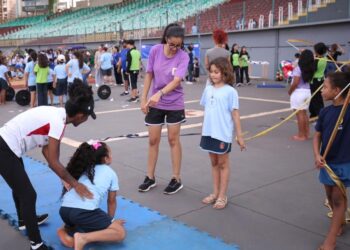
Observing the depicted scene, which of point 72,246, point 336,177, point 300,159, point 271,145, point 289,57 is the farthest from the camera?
point 289,57

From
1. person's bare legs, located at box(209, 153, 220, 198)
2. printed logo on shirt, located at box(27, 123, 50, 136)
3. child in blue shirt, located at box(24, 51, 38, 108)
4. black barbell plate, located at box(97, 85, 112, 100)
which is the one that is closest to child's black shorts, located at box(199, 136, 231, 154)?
person's bare legs, located at box(209, 153, 220, 198)

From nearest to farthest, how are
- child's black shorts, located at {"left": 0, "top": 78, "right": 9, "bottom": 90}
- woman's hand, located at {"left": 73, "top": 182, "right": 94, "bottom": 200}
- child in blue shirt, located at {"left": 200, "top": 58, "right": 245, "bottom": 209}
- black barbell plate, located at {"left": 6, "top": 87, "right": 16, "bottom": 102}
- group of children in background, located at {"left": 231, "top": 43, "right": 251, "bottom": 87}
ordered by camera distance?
woman's hand, located at {"left": 73, "top": 182, "right": 94, "bottom": 200} < child in blue shirt, located at {"left": 200, "top": 58, "right": 245, "bottom": 209} < child's black shorts, located at {"left": 0, "top": 78, "right": 9, "bottom": 90} < black barbell plate, located at {"left": 6, "top": 87, "right": 16, "bottom": 102} < group of children in background, located at {"left": 231, "top": 43, "right": 251, "bottom": 87}

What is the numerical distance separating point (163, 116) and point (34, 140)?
171cm

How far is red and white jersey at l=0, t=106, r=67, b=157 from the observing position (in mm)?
2986

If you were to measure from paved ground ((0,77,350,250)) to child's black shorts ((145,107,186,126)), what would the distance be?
810 millimetres

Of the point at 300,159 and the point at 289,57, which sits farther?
the point at 289,57

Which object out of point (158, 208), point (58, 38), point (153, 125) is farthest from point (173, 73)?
point (58, 38)

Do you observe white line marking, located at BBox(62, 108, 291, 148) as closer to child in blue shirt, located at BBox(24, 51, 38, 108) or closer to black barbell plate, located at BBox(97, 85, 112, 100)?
child in blue shirt, located at BBox(24, 51, 38, 108)

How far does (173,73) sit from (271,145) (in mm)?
2990

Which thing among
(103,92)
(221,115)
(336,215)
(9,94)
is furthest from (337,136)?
(9,94)

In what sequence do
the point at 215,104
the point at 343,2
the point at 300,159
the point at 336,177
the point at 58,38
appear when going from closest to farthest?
the point at 336,177
the point at 215,104
the point at 300,159
the point at 343,2
the point at 58,38

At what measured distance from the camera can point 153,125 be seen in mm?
4480

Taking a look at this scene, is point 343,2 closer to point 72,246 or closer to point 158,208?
point 158,208

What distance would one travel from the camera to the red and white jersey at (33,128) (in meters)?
2.99
